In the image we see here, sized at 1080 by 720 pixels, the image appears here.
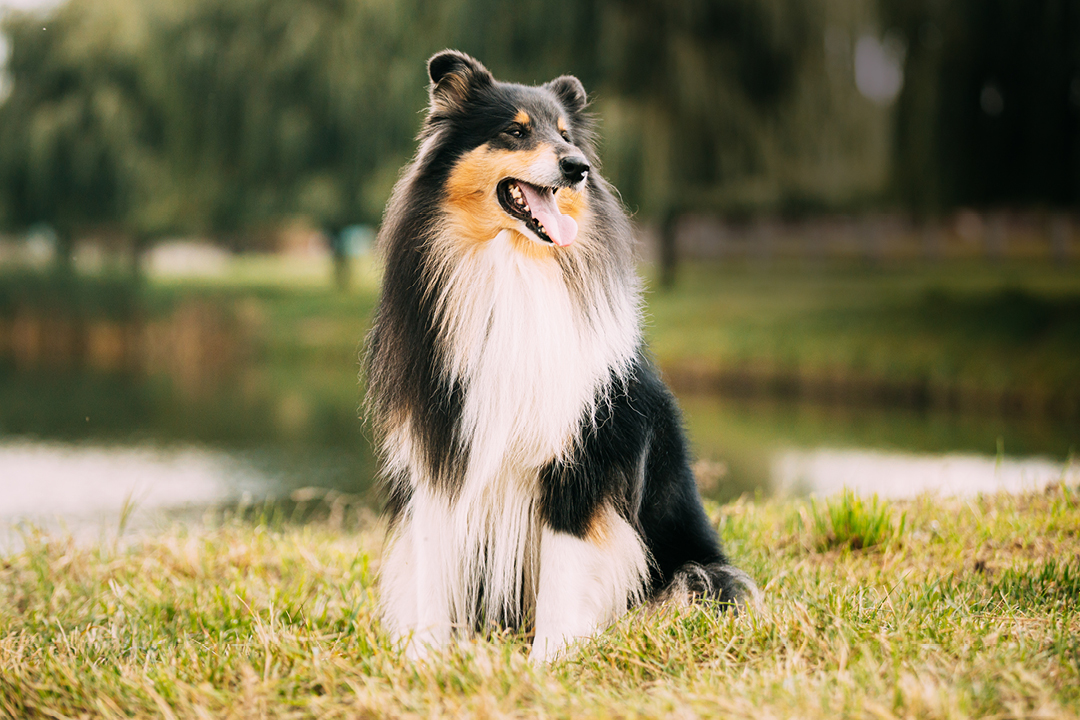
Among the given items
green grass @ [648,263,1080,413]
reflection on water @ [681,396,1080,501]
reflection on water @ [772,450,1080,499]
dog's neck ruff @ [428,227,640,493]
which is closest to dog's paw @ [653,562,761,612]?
dog's neck ruff @ [428,227,640,493]

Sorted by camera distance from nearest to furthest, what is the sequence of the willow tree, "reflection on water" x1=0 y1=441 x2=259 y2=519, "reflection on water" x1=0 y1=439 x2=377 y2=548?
1. "reflection on water" x1=0 y1=439 x2=377 y2=548
2. "reflection on water" x1=0 y1=441 x2=259 y2=519
3. the willow tree

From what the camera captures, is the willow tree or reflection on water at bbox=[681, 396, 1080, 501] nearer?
reflection on water at bbox=[681, 396, 1080, 501]

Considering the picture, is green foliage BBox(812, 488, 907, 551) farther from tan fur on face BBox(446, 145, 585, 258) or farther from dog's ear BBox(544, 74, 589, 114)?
dog's ear BBox(544, 74, 589, 114)

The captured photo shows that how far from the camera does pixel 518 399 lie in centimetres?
274

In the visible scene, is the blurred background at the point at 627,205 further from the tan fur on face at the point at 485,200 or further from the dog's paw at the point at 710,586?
the tan fur on face at the point at 485,200

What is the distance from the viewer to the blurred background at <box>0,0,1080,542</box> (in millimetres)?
10320

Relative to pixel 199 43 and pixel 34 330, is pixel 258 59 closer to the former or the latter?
pixel 199 43

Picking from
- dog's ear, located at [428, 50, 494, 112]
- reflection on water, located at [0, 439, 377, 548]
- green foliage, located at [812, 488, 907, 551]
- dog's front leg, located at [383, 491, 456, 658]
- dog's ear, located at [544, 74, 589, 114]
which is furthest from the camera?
reflection on water, located at [0, 439, 377, 548]

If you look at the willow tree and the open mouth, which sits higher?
the willow tree

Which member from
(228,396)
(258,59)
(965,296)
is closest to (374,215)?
(258,59)

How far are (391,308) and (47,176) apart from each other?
19.4 m

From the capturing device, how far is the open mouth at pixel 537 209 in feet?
9.35

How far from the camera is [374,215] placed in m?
18.1

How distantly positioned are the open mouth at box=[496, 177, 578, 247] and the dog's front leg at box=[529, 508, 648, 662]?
0.92m
